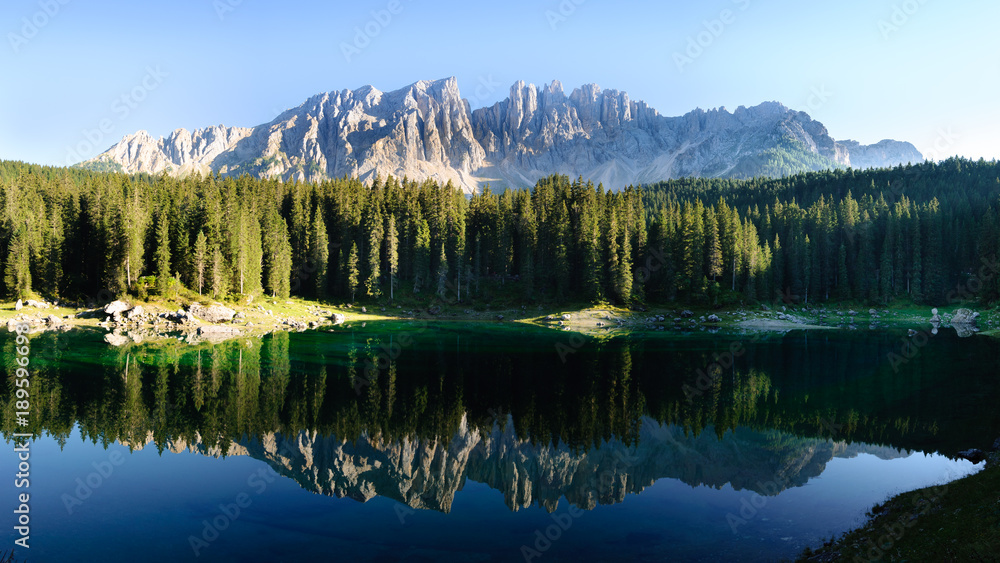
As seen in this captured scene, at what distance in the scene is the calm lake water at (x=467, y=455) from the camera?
53.7 feet

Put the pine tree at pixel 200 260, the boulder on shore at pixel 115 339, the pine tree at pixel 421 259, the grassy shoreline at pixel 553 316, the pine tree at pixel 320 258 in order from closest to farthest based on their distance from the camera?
the boulder on shore at pixel 115 339 → the grassy shoreline at pixel 553 316 → the pine tree at pixel 200 260 → the pine tree at pixel 320 258 → the pine tree at pixel 421 259

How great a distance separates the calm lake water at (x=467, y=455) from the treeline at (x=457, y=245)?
1649 inches

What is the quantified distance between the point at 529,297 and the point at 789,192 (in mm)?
144168

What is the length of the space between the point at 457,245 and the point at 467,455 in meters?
82.8

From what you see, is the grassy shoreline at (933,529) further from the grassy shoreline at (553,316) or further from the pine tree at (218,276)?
the pine tree at (218,276)

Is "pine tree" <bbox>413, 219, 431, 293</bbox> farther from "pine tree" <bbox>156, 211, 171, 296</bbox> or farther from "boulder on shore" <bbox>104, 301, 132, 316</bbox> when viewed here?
"boulder on shore" <bbox>104, 301, 132, 316</bbox>

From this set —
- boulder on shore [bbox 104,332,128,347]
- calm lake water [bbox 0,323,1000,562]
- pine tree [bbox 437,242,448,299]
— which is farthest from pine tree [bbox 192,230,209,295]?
pine tree [bbox 437,242,448,299]

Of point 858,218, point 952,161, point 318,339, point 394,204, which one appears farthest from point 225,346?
point 952,161

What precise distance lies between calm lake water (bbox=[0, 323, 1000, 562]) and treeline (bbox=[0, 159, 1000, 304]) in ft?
137

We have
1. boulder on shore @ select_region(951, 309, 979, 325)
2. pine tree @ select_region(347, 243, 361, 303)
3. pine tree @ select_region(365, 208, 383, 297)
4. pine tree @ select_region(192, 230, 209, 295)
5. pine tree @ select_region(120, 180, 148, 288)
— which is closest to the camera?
pine tree @ select_region(120, 180, 148, 288)

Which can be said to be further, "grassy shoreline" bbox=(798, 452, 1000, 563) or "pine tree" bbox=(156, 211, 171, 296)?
"pine tree" bbox=(156, 211, 171, 296)

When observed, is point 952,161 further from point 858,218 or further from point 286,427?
point 286,427

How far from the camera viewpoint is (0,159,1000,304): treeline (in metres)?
80.1

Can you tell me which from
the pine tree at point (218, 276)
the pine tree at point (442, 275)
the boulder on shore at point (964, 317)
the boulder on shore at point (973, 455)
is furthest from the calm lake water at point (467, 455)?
the boulder on shore at point (964, 317)
